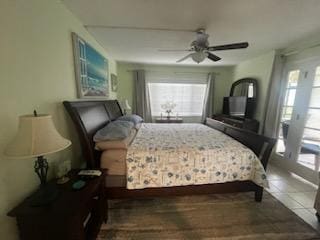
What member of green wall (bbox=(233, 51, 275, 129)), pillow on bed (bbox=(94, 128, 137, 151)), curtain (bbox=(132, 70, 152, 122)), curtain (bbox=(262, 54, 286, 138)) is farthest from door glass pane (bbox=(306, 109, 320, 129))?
curtain (bbox=(132, 70, 152, 122))

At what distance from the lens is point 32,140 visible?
3.22 feet

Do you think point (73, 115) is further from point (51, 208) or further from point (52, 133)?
point (51, 208)

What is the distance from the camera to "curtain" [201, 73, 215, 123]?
17.0 ft

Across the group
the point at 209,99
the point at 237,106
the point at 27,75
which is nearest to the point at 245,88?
the point at 237,106

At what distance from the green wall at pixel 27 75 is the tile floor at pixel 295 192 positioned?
2.86 meters

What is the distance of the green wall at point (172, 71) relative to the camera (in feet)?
16.4

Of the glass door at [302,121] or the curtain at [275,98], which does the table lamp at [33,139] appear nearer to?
the glass door at [302,121]

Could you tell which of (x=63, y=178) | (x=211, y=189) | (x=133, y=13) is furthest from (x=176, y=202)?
(x=133, y=13)

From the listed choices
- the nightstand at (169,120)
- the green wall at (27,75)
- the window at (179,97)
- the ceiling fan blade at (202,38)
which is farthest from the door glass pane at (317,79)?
the green wall at (27,75)

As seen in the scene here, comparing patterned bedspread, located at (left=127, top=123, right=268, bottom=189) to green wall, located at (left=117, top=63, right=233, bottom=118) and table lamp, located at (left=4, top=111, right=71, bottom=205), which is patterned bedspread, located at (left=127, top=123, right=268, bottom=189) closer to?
table lamp, located at (left=4, top=111, right=71, bottom=205)

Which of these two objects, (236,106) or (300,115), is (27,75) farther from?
(236,106)

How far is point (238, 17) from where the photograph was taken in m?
2.08

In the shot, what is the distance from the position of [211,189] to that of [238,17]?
2.23 metres

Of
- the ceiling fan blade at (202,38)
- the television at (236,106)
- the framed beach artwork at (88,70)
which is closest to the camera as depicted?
the framed beach artwork at (88,70)
